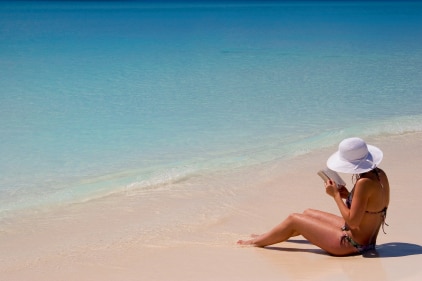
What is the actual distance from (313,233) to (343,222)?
0.68 ft

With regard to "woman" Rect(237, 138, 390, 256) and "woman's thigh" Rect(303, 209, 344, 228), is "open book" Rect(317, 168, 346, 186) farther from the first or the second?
"woman's thigh" Rect(303, 209, 344, 228)

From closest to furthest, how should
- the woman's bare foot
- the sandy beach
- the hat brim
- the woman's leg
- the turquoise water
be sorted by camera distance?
the hat brim < the sandy beach < the woman's leg < the woman's bare foot < the turquoise water

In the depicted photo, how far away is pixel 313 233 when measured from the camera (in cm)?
492

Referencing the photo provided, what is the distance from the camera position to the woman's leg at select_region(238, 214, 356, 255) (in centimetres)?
483

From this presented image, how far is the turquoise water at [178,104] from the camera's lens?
7.86m

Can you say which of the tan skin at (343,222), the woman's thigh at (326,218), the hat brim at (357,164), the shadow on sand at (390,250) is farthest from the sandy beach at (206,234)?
the hat brim at (357,164)

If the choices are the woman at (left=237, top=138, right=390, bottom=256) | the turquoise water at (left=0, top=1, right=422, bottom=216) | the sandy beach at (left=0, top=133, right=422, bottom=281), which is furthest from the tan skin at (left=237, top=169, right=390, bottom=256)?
the turquoise water at (left=0, top=1, right=422, bottom=216)

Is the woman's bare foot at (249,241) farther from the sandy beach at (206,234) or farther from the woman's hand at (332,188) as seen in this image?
the woman's hand at (332,188)

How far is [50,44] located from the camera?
2152 cm

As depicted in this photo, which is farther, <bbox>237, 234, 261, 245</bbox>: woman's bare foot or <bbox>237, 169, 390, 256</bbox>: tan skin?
<bbox>237, 234, 261, 245</bbox>: woman's bare foot

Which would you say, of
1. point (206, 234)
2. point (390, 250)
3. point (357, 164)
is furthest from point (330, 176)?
point (206, 234)

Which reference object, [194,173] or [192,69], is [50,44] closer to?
[192,69]

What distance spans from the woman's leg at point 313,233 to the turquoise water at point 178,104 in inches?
94.3

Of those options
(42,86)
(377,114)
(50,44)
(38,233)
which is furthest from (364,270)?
(50,44)
